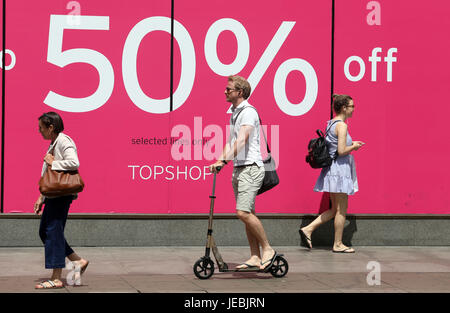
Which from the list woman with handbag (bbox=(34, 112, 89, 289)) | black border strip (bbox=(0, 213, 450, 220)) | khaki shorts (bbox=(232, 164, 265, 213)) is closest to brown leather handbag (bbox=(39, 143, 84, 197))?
woman with handbag (bbox=(34, 112, 89, 289))

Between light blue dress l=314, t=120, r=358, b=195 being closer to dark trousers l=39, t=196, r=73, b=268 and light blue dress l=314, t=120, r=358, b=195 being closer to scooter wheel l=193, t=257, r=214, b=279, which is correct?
scooter wheel l=193, t=257, r=214, b=279

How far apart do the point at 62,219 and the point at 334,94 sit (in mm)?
4449

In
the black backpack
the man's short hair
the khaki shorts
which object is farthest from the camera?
the black backpack

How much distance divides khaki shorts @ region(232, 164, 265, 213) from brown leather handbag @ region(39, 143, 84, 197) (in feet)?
5.37

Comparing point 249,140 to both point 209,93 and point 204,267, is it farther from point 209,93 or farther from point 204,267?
point 209,93

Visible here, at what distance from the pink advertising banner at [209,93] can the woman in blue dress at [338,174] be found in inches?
20.6

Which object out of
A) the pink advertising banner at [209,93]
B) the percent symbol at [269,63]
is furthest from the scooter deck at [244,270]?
the percent symbol at [269,63]

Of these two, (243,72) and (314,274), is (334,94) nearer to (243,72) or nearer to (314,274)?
(243,72)

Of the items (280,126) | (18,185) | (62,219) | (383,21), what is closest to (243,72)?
(280,126)

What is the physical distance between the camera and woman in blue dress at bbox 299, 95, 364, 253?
1020 cm

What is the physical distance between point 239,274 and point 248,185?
1.01 meters

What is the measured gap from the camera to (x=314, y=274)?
8.34 metres

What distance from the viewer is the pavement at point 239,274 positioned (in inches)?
292

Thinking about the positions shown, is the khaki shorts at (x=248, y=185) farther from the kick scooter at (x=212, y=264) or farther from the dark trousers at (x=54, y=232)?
the dark trousers at (x=54, y=232)
